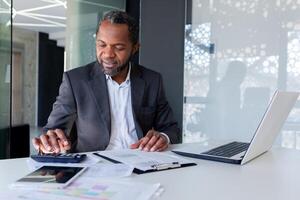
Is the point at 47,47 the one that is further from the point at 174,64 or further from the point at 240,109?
the point at 240,109

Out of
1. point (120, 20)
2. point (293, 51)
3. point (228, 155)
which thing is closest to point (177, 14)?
point (293, 51)

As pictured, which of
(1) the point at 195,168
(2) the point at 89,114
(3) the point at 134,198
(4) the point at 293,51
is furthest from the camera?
(4) the point at 293,51

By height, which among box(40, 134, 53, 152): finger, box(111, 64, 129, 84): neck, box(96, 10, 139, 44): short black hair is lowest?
box(40, 134, 53, 152): finger

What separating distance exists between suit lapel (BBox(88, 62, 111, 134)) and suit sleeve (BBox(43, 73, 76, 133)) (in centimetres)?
11

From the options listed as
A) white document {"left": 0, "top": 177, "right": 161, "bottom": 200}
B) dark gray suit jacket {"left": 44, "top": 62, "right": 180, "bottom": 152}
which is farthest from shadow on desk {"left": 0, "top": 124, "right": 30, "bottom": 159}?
white document {"left": 0, "top": 177, "right": 161, "bottom": 200}

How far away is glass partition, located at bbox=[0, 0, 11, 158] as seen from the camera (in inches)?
117

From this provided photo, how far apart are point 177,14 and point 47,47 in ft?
12.0

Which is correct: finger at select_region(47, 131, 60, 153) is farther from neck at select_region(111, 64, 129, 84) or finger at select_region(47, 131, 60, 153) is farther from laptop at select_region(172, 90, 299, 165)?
neck at select_region(111, 64, 129, 84)

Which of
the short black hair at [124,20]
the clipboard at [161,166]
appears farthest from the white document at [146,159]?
the short black hair at [124,20]

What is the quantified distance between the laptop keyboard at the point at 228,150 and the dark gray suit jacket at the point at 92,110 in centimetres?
26

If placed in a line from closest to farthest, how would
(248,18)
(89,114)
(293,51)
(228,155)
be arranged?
(228,155), (89,114), (293,51), (248,18)

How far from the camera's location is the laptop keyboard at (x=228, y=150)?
4.45 ft

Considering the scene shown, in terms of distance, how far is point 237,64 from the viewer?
363 centimetres

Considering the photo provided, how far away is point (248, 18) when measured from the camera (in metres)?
3.58
